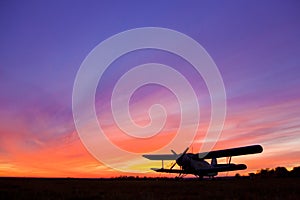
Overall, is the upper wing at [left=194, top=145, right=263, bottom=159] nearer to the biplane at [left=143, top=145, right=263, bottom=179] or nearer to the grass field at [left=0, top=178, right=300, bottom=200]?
the biplane at [left=143, top=145, right=263, bottom=179]

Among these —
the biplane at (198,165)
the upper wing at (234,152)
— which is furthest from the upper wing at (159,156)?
the upper wing at (234,152)

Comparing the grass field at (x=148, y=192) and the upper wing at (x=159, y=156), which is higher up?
the upper wing at (x=159, y=156)

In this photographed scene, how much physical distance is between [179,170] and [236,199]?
135 feet

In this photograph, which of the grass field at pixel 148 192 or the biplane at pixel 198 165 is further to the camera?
the biplane at pixel 198 165

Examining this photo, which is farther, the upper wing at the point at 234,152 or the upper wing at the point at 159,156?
the upper wing at the point at 159,156

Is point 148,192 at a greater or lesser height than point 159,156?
lesser

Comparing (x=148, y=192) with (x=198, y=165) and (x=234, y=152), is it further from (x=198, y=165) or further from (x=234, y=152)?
(x=198, y=165)

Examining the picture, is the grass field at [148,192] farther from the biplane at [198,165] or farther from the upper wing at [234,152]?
the biplane at [198,165]

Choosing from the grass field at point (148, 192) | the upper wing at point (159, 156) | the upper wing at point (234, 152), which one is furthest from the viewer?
the upper wing at point (159, 156)

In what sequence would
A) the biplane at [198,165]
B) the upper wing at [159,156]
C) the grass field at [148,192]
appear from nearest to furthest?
1. the grass field at [148,192]
2. the biplane at [198,165]
3. the upper wing at [159,156]

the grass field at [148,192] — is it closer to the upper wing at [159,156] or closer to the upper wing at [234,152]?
the upper wing at [234,152]

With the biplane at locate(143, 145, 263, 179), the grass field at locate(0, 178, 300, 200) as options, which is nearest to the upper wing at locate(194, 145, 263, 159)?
the biplane at locate(143, 145, 263, 179)

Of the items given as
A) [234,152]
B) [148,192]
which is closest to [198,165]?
[234,152]

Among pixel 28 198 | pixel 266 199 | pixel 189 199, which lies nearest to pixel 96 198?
pixel 28 198
